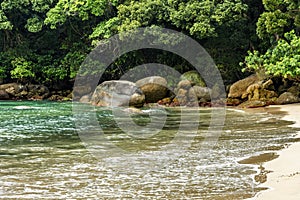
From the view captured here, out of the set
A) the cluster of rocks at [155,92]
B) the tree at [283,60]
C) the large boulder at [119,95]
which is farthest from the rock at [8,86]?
the tree at [283,60]

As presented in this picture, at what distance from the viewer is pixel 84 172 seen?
22.6 ft

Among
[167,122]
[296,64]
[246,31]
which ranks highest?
[246,31]

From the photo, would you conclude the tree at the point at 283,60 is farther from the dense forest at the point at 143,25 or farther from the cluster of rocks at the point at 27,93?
the cluster of rocks at the point at 27,93

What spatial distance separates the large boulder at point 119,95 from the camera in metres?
21.6

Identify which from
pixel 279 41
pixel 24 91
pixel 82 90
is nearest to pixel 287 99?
pixel 279 41

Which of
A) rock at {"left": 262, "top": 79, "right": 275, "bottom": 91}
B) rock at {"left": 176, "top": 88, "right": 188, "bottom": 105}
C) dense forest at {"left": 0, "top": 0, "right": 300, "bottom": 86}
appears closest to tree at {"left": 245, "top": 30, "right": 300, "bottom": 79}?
dense forest at {"left": 0, "top": 0, "right": 300, "bottom": 86}

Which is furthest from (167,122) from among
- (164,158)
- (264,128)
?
(164,158)

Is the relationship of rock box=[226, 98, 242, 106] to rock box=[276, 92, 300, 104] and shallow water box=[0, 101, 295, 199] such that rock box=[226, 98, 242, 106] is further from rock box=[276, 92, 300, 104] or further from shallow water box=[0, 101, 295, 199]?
shallow water box=[0, 101, 295, 199]

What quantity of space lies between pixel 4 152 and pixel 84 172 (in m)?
2.70

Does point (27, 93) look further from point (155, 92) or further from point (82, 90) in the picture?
point (155, 92)

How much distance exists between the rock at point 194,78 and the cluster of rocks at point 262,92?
2.09 m

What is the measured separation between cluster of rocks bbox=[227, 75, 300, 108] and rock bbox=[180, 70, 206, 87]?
6.85 ft

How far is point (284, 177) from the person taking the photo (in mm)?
5844

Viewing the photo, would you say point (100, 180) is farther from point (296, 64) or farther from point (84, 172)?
point (296, 64)
